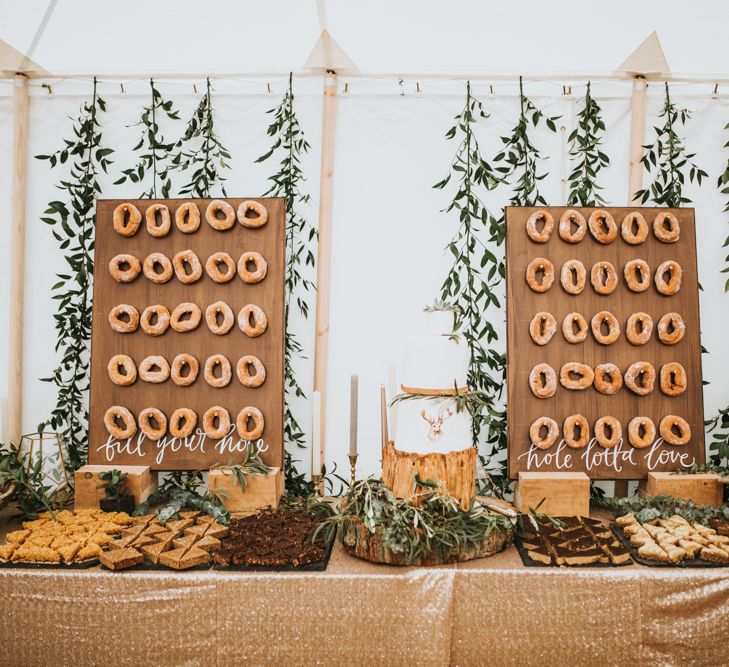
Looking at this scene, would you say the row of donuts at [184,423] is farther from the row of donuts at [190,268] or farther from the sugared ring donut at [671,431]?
the sugared ring donut at [671,431]

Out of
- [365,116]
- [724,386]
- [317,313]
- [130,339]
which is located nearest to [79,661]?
[130,339]

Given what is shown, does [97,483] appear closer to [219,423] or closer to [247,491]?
[219,423]

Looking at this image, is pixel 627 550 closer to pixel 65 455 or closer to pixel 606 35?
pixel 606 35

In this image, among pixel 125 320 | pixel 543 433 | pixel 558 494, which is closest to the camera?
pixel 558 494

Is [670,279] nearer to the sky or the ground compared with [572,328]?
nearer to the sky

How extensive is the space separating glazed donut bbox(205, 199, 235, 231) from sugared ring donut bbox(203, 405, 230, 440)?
1050mm

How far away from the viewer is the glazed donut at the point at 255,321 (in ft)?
10.9

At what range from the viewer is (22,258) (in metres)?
3.96

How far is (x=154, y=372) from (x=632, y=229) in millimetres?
2896

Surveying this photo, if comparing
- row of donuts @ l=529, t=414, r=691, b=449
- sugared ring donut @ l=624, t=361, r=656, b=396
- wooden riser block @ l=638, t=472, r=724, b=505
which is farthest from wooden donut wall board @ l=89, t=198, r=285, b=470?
wooden riser block @ l=638, t=472, r=724, b=505

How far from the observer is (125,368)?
3.36 meters

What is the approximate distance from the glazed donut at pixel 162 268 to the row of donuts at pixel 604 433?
227cm

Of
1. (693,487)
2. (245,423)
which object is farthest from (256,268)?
(693,487)

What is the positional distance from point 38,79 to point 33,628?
3399mm
